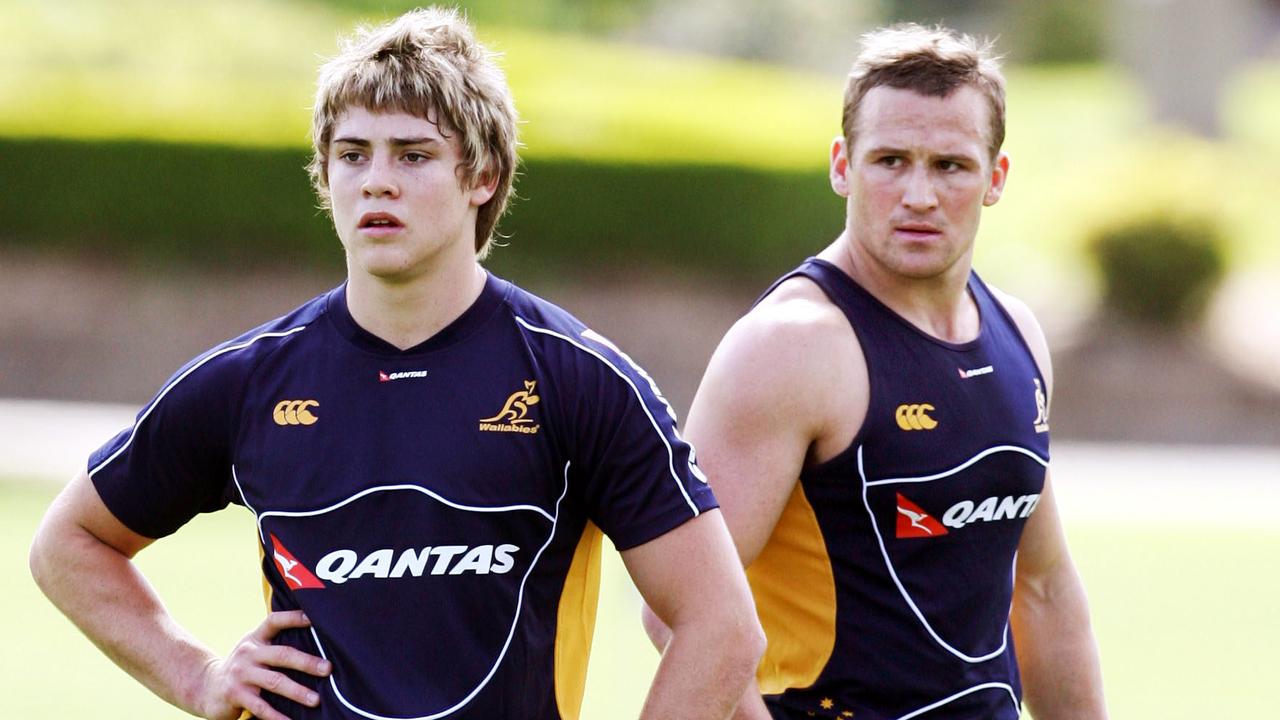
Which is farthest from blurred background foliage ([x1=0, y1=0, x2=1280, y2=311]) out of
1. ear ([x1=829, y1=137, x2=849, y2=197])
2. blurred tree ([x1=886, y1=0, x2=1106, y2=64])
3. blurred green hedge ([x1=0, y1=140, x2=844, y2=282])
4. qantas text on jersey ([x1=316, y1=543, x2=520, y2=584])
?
blurred tree ([x1=886, y1=0, x2=1106, y2=64])

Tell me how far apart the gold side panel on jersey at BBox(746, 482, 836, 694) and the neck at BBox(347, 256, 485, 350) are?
0.91 m

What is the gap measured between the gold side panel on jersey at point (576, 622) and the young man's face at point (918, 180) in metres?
1.03

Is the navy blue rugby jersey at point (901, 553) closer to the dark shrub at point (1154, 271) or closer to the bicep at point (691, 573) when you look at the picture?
the bicep at point (691, 573)

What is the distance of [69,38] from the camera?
22125 mm

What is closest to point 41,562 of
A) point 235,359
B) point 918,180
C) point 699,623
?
point 235,359

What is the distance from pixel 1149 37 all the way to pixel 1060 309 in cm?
751

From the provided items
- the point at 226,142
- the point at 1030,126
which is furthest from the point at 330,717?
the point at 1030,126

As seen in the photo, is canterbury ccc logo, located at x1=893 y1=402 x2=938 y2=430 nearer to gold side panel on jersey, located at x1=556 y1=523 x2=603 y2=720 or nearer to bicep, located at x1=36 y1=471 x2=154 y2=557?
gold side panel on jersey, located at x1=556 y1=523 x2=603 y2=720

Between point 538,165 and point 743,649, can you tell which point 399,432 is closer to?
point 743,649

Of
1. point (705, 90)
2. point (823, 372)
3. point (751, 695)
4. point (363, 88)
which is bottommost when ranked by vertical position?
point (751, 695)

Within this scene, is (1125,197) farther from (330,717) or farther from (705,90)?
(330,717)

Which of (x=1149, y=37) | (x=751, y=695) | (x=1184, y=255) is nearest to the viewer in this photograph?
(x=751, y=695)

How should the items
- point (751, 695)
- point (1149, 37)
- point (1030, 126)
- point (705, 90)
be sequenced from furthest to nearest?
1. point (1030, 126)
2. point (1149, 37)
3. point (705, 90)
4. point (751, 695)

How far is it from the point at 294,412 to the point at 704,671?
0.90 m
